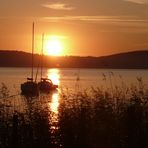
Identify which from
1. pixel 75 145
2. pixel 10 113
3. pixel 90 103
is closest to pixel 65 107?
pixel 90 103

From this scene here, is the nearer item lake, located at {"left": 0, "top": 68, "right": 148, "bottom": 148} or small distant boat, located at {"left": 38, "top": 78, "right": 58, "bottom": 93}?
lake, located at {"left": 0, "top": 68, "right": 148, "bottom": 148}

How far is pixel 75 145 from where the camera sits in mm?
13672

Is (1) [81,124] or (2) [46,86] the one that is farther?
(2) [46,86]

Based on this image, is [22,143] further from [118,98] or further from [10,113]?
[118,98]

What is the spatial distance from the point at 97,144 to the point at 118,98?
186 inches

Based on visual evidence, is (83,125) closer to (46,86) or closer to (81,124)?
(81,124)

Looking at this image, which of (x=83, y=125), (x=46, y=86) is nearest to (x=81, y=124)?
(x=83, y=125)

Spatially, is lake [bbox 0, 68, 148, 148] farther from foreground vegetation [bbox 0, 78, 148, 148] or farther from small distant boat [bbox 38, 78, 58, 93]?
small distant boat [bbox 38, 78, 58, 93]

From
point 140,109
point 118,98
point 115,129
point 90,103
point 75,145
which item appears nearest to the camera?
point 75,145

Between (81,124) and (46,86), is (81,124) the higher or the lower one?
the lower one

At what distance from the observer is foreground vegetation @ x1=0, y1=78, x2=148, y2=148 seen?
45.6 feet

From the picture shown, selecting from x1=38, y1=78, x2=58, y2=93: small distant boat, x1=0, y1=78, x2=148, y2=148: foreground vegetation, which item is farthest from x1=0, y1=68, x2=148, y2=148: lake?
x1=38, y1=78, x2=58, y2=93: small distant boat

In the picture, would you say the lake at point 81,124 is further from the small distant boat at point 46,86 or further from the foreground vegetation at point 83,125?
the small distant boat at point 46,86

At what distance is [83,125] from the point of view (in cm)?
1477
